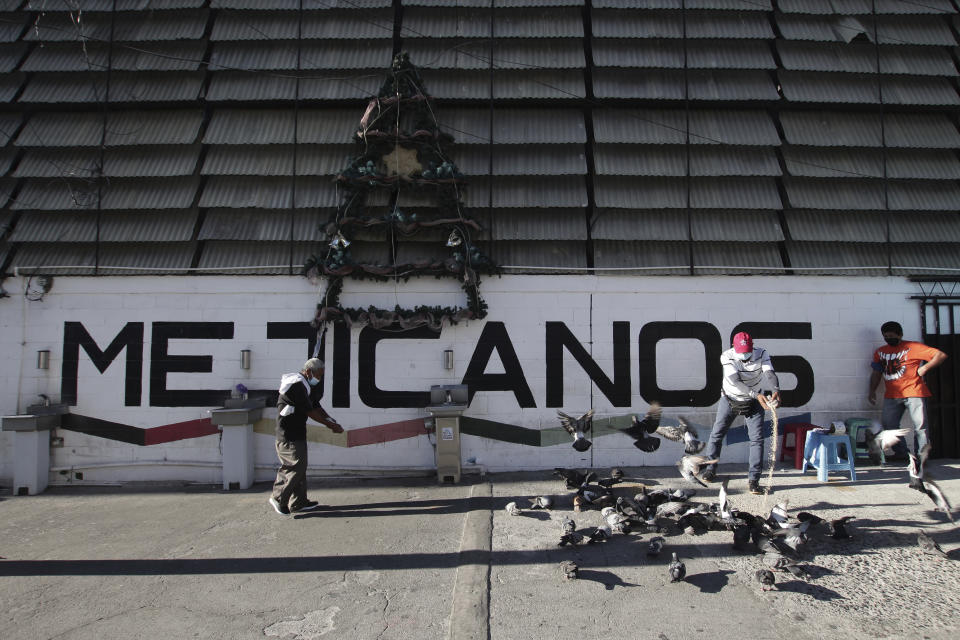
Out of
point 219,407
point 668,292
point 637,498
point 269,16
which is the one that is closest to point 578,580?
point 637,498

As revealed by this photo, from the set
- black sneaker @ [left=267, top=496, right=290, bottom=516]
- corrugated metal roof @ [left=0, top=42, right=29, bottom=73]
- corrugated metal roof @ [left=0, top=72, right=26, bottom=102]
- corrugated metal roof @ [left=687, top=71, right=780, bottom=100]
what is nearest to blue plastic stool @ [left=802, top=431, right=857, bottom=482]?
corrugated metal roof @ [left=687, top=71, right=780, bottom=100]

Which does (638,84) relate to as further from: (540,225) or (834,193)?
(834,193)

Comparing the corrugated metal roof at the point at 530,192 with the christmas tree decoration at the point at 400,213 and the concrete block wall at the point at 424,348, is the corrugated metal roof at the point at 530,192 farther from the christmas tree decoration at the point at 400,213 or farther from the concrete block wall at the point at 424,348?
the concrete block wall at the point at 424,348

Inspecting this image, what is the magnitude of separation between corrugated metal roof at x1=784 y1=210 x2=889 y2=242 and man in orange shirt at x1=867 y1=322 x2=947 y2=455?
1430 millimetres

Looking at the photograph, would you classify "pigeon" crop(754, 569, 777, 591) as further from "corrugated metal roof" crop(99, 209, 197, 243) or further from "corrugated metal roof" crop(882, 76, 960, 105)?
"corrugated metal roof" crop(99, 209, 197, 243)

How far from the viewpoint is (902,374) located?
21.1ft

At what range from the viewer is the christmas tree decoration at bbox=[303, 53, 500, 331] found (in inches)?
271

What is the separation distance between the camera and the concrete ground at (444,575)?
11.6 feet

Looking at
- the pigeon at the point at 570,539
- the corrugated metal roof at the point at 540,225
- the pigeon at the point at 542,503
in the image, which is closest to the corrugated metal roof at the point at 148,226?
the corrugated metal roof at the point at 540,225

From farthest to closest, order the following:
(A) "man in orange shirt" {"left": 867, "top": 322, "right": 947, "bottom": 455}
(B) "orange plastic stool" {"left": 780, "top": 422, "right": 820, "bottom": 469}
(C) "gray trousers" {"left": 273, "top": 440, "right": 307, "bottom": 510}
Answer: (B) "orange plastic stool" {"left": 780, "top": 422, "right": 820, "bottom": 469}, (A) "man in orange shirt" {"left": 867, "top": 322, "right": 947, "bottom": 455}, (C) "gray trousers" {"left": 273, "top": 440, "right": 307, "bottom": 510}

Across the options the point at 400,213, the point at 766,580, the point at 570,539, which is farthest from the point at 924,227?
the point at 400,213

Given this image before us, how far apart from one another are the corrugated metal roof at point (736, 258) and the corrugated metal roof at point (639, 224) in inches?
14.9

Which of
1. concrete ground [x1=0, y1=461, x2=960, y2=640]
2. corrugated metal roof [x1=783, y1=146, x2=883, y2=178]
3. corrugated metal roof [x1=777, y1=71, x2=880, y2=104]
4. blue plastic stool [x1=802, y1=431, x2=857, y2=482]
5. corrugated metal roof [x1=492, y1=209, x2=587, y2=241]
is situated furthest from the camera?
corrugated metal roof [x1=777, y1=71, x2=880, y2=104]

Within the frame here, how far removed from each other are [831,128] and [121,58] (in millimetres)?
10166
